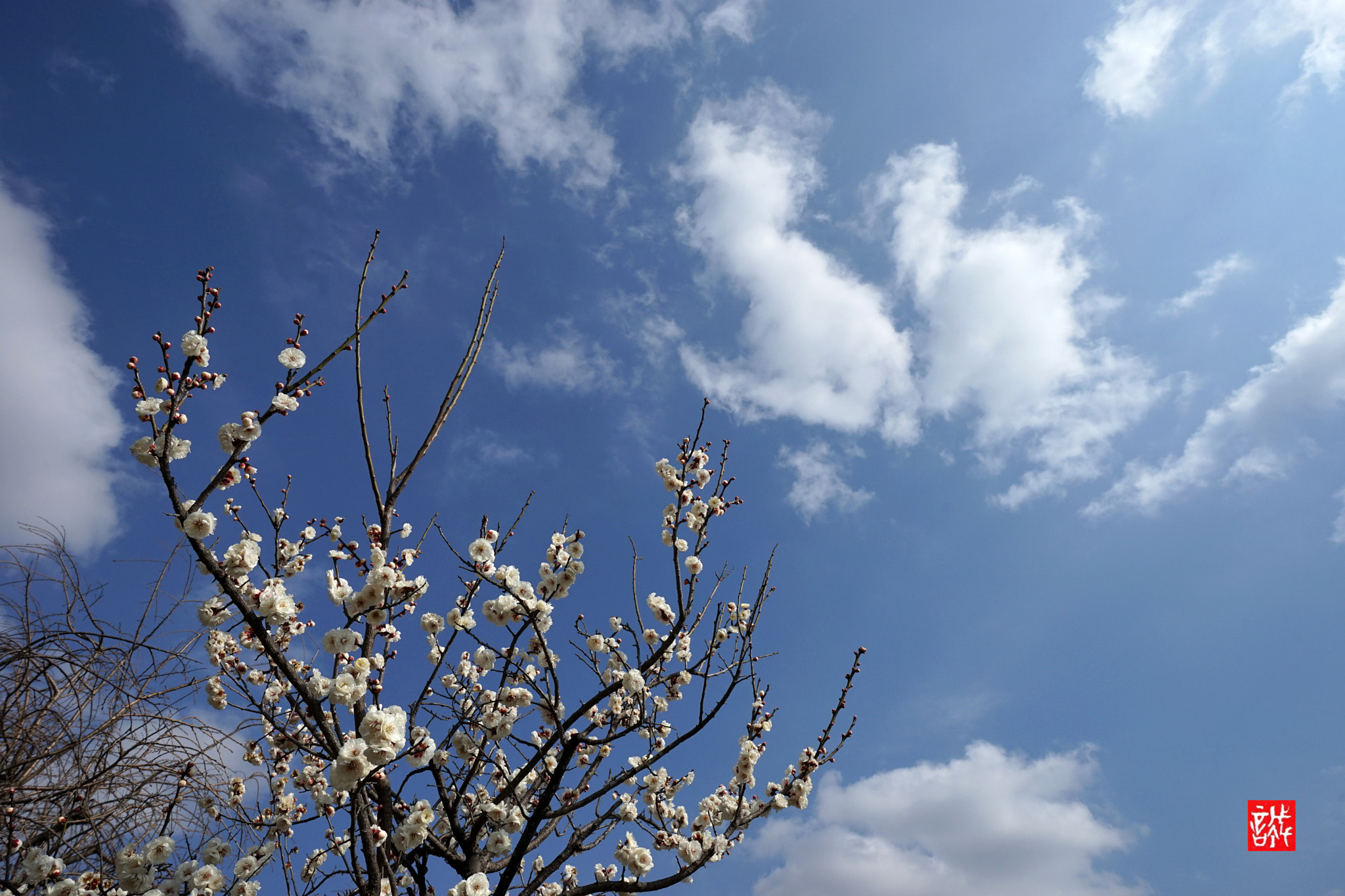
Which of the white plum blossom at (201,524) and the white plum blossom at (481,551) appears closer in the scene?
the white plum blossom at (201,524)

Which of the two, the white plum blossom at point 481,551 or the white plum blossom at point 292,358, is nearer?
the white plum blossom at point 292,358

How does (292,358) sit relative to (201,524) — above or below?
above

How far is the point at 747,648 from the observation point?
4.32 m

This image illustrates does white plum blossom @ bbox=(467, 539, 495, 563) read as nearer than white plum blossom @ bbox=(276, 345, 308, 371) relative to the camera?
No

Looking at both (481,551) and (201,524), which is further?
(481,551)

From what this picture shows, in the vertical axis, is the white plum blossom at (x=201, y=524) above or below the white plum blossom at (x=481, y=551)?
below

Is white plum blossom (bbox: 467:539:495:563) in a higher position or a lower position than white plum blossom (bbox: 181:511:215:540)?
higher

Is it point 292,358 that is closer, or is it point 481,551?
point 292,358

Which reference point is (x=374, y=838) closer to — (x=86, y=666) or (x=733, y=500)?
(x=86, y=666)

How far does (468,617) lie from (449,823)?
4.69 ft

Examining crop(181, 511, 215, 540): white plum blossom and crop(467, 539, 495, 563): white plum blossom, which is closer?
crop(181, 511, 215, 540): white plum blossom

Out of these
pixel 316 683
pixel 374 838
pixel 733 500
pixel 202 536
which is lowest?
pixel 374 838

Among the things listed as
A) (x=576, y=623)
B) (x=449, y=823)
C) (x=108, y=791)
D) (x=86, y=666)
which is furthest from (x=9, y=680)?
(x=576, y=623)

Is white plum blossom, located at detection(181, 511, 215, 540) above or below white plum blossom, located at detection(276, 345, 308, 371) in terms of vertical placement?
below
